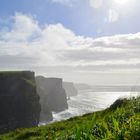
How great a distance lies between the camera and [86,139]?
9617 mm

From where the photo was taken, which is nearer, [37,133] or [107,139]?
[107,139]

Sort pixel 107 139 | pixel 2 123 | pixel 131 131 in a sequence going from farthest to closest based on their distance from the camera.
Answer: pixel 2 123 < pixel 131 131 < pixel 107 139

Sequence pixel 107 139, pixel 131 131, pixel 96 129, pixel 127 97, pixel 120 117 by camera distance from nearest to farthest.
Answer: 1. pixel 107 139
2. pixel 131 131
3. pixel 96 129
4. pixel 120 117
5. pixel 127 97

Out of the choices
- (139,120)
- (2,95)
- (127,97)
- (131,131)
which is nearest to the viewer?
(131,131)

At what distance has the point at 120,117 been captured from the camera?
17.5 m

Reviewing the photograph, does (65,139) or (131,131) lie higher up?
(131,131)

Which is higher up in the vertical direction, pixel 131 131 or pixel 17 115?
pixel 131 131

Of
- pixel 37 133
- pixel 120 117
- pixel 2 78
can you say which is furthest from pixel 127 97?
pixel 2 78

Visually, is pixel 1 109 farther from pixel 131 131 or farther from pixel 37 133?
pixel 131 131

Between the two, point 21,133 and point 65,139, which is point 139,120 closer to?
point 65,139

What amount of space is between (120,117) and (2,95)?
184 meters

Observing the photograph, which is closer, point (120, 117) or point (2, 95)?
point (120, 117)

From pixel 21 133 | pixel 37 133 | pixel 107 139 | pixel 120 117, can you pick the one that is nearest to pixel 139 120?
pixel 107 139

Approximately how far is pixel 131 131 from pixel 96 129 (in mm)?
4990
